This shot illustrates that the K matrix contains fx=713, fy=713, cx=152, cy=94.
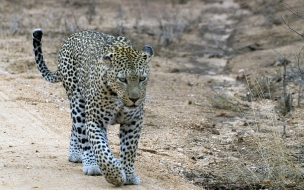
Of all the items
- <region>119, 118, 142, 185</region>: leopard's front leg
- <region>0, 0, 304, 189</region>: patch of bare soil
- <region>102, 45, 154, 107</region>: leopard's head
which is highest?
<region>102, 45, 154, 107</region>: leopard's head

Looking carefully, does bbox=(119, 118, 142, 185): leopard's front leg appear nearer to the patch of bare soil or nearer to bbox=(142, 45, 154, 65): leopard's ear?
the patch of bare soil

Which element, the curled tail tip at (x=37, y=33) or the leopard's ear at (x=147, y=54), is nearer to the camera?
the leopard's ear at (x=147, y=54)

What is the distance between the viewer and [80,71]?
871cm

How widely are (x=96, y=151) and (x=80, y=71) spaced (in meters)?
1.31

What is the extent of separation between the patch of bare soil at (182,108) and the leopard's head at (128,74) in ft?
3.56

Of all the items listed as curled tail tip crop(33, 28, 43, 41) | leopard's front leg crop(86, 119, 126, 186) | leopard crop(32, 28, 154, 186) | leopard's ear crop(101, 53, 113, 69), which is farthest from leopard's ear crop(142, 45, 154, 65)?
curled tail tip crop(33, 28, 43, 41)

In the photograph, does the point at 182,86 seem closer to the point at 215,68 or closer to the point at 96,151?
the point at 215,68

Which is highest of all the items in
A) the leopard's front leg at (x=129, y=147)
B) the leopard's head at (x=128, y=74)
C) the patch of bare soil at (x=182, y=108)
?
the leopard's head at (x=128, y=74)

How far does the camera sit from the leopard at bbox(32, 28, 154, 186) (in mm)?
7613

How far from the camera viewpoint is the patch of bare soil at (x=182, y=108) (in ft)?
28.2

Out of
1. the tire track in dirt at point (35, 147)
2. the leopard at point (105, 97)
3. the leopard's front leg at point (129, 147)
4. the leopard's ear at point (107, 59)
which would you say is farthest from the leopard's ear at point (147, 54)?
the tire track in dirt at point (35, 147)

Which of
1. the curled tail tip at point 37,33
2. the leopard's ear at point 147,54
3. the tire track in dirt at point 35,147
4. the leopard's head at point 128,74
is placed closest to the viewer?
the leopard's head at point 128,74

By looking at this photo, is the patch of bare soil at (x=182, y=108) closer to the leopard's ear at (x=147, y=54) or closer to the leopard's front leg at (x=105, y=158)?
the leopard's front leg at (x=105, y=158)

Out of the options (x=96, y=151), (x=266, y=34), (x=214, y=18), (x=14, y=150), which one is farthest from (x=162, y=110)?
(x=214, y=18)
